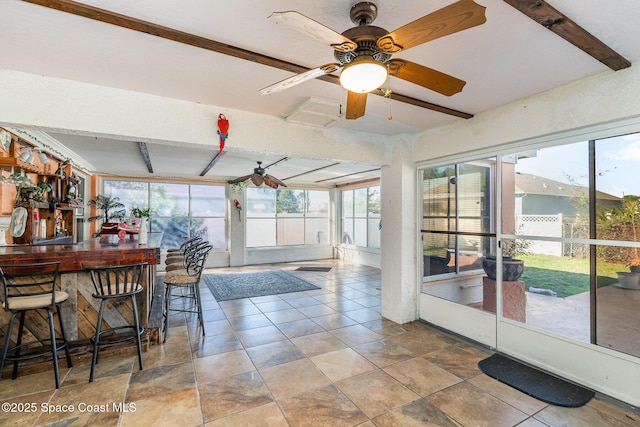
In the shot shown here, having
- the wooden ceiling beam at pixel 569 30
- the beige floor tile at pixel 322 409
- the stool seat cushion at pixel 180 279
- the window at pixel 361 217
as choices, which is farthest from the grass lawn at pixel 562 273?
the window at pixel 361 217

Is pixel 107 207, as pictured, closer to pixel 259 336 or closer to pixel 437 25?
pixel 259 336

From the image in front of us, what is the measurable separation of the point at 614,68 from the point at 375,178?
5.91 metres

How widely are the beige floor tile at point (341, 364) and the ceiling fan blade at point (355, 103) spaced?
7.26 ft

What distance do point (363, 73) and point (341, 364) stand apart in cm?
256

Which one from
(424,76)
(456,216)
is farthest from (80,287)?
(456,216)

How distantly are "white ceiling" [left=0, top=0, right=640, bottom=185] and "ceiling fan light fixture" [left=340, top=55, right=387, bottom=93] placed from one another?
1.08ft

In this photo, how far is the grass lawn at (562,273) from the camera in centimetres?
242

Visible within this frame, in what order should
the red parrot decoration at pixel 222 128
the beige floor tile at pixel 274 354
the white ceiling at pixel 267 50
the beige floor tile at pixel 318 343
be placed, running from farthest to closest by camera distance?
the beige floor tile at pixel 318 343, the beige floor tile at pixel 274 354, the red parrot decoration at pixel 222 128, the white ceiling at pixel 267 50

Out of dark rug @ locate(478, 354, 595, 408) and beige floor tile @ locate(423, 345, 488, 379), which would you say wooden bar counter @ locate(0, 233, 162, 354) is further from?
dark rug @ locate(478, 354, 595, 408)

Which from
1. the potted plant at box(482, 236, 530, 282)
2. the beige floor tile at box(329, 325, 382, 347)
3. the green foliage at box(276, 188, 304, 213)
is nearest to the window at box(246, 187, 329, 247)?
the green foliage at box(276, 188, 304, 213)

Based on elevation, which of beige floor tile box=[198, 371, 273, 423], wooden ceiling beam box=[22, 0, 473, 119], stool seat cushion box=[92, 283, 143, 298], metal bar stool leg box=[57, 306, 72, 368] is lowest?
beige floor tile box=[198, 371, 273, 423]

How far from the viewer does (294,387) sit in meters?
2.47

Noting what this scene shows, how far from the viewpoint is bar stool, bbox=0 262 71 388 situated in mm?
2336

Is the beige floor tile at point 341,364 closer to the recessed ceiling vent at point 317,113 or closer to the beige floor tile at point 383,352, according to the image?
the beige floor tile at point 383,352
